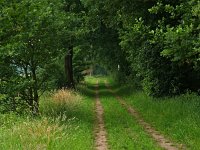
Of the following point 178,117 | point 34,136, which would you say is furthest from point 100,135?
point 178,117

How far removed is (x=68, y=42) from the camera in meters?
19.8

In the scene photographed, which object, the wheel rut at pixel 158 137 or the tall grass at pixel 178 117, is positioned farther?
the tall grass at pixel 178 117

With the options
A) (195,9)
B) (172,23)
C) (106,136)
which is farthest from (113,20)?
(195,9)

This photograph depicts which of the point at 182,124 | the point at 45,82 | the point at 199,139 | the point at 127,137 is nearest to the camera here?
the point at 199,139

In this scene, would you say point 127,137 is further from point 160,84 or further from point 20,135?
point 160,84

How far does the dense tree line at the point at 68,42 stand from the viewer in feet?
39.2

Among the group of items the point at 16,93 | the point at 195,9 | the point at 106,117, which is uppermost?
the point at 195,9

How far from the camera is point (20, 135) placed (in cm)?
1060

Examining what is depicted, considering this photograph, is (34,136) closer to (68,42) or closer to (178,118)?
(178,118)

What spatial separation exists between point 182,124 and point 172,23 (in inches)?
273

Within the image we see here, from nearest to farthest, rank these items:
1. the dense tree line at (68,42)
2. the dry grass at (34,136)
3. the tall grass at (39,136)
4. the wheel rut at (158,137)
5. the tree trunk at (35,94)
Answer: the dry grass at (34,136)
the tall grass at (39,136)
the wheel rut at (158,137)
the dense tree line at (68,42)
the tree trunk at (35,94)

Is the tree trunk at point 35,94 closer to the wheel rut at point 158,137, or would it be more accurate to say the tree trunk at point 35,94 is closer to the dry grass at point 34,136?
the wheel rut at point 158,137

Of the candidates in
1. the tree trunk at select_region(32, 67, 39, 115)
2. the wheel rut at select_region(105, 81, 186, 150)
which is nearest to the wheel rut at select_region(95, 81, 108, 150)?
the wheel rut at select_region(105, 81, 186, 150)

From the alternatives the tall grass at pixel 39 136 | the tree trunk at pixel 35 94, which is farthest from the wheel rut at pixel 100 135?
the tree trunk at pixel 35 94
